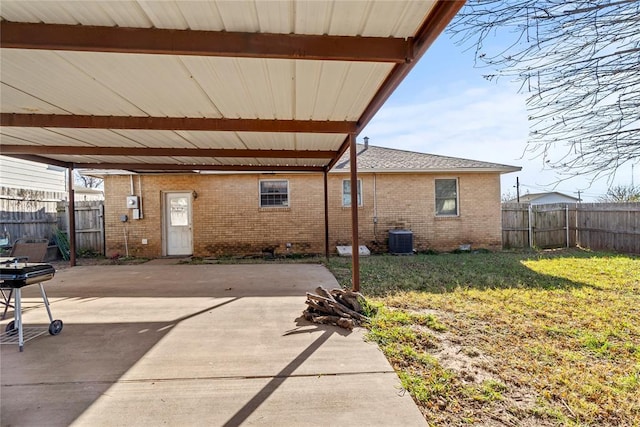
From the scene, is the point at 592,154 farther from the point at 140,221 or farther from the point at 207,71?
the point at 140,221

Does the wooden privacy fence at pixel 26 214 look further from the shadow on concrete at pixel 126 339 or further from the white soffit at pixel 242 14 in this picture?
the white soffit at pixel 242 14

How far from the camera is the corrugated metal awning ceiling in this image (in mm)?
2600

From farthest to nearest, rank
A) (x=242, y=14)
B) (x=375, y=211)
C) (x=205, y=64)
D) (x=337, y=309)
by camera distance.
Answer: (x=375, y=211)
(x=337, y=309)
(x=205, y=64)
(x=242, y=14)

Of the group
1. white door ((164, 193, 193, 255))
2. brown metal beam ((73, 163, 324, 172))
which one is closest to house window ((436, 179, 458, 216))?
brown metal beam ((73, 163, 324, 172))

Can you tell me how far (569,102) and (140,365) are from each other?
504 centimetres

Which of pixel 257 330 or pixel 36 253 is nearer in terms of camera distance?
pixel 257 330

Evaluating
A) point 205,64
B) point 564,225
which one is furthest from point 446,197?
point 205,64

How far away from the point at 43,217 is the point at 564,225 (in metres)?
18.5

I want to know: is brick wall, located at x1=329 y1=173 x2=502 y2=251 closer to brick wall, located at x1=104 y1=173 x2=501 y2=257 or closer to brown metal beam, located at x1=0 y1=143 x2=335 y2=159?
brick wall, located at x1=104 y1=173 x2=501 y2=257

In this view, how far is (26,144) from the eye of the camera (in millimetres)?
6648

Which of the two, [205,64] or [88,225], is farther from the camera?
[88,225]

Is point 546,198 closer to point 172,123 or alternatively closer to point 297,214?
point 297,214

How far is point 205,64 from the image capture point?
11.0 ft

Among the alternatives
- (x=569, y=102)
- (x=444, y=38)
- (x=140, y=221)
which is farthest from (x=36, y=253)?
(x=569, y=102)
